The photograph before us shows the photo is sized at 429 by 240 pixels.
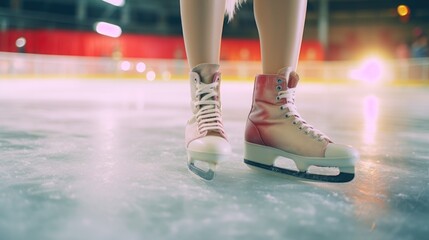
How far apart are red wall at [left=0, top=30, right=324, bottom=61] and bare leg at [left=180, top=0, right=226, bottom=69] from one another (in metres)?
12.6

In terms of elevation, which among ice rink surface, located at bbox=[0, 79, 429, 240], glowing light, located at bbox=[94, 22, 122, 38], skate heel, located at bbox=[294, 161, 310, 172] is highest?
glowing light, located at bbox=[94, 22, 122, 38]

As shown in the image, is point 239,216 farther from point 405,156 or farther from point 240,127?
point 240,127

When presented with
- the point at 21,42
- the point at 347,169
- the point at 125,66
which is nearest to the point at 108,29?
the point at 21,42

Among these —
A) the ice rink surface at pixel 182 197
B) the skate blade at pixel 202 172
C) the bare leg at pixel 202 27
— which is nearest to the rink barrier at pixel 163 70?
the ice rink surface at pixel 182 197

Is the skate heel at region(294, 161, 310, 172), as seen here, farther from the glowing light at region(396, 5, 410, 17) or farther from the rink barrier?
the glowing light at region(396, 5, 410, 17)

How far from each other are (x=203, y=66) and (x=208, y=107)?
92mm

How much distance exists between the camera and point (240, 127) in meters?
1.85

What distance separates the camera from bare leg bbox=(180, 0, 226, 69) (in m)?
0.93

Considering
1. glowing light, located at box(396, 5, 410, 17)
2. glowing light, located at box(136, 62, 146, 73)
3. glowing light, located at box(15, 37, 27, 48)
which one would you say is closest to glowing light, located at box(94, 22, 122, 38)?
glowing light, located at box(15, 37, 27, 48)

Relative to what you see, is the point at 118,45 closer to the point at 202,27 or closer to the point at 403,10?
the point at 403,10

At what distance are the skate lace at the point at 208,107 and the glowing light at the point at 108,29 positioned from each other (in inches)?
584

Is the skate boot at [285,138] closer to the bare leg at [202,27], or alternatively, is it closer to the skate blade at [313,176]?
the skate blade at [313,176]

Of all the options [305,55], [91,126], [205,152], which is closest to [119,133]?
[91,126]

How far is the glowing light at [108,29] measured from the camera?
597 inches
